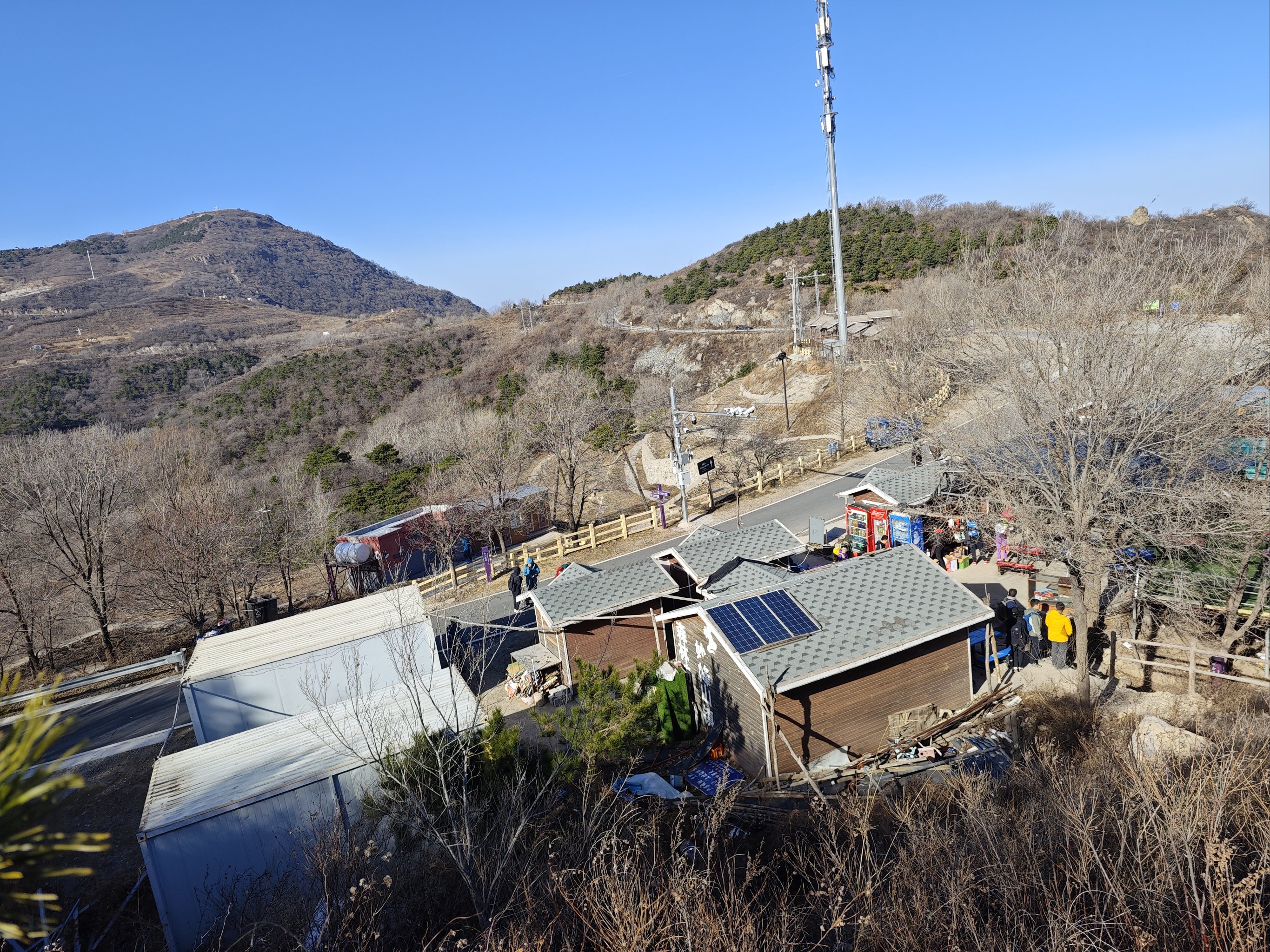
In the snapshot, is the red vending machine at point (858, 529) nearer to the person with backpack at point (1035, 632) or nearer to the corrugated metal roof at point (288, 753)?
the person with backpack at point (1035, 632)

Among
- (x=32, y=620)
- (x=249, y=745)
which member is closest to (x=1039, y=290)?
(x=249, y=745)

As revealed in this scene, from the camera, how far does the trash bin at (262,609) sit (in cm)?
1828

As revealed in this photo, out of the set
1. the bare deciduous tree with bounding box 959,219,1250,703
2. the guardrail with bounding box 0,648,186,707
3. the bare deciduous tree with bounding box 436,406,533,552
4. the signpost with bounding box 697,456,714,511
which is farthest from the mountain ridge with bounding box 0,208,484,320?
the bare deciduous tree with bounding box 959,219,1250,703

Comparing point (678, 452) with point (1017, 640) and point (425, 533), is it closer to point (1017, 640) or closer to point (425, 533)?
point (425, 533)

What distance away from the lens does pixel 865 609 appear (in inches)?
454

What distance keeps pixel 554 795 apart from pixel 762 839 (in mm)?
2407

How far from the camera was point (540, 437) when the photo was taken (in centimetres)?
2938

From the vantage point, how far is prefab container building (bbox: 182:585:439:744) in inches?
509

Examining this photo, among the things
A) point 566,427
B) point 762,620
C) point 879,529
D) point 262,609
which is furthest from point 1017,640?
point 566,427

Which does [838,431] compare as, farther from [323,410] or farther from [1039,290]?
[323,410]

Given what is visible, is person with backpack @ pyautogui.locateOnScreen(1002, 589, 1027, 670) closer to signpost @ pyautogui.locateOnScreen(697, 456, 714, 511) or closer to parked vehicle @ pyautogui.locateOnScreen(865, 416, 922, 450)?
signpost @ pyautogui.locateOnScreen(697, 456, 714, 511)

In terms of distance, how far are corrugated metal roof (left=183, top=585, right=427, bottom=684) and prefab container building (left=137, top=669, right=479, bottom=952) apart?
306 cm

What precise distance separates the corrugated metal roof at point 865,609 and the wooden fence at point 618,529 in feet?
38.8

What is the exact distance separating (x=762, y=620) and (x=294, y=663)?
8.80 metres
